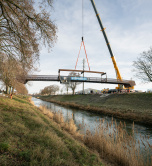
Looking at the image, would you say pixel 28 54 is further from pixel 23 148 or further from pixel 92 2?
pixel 92 2

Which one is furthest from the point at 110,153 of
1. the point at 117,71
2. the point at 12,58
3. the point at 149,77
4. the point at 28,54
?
the point at 117,71

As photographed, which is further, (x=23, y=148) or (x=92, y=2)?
(x=92, y=2)

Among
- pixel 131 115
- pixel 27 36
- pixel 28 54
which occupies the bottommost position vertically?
pixel 131 115

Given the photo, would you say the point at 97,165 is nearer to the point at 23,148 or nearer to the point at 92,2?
the point at 23,148

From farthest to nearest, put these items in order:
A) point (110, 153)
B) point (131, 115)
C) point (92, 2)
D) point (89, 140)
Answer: point (92, 2) → point (131, 115) → point (89, 140) → point (110, 153)

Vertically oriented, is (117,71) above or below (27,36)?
above

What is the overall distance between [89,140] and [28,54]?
628 cm

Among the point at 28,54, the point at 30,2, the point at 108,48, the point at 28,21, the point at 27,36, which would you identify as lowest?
the point at 28,54

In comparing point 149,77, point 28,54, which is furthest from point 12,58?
point 149,77

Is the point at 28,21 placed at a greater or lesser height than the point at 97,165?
greater

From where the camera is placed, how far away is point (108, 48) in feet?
91.9

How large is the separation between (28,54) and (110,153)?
7.00 meters

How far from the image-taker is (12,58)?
7.91m

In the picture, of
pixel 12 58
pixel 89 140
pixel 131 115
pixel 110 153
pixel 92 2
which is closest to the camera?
pixel 110 153
